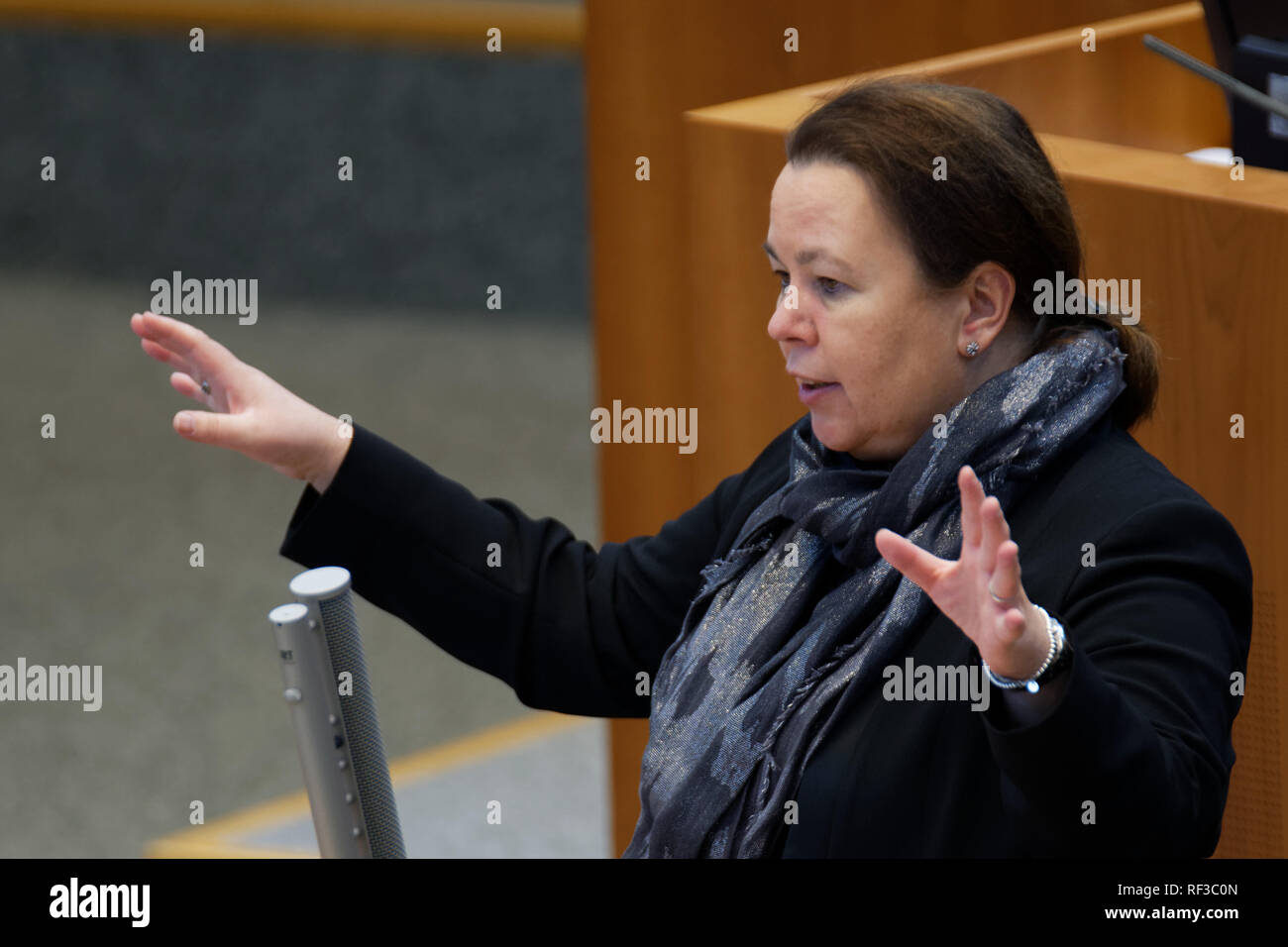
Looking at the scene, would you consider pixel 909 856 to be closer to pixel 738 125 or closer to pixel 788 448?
pixel 788 448

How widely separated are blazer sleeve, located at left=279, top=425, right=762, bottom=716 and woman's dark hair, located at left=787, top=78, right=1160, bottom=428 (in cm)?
36

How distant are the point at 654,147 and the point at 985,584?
1.64 meters

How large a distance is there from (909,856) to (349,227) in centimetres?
530

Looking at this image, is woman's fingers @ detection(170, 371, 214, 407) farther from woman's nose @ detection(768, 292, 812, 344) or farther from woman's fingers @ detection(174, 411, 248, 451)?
woman's nose @ detection(768, 292, 812, 344)

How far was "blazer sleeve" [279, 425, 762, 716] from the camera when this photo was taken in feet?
5.98

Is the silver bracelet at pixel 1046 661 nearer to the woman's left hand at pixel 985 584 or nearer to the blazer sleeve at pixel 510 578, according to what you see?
the woman's left hand at pixel 985 584

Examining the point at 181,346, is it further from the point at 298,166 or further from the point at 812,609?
the point at 298,166

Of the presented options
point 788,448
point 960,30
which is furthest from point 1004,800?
point 960,30

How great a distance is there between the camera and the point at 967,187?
5.09ft

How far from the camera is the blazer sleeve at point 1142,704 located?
1.25 metres

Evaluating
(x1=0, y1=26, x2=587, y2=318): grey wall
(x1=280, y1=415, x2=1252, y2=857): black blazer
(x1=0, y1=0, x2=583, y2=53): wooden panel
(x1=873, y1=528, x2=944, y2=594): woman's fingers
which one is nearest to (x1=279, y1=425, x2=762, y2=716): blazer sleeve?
(x1=280, y1=415, x2=1252, y2=857): black blazer

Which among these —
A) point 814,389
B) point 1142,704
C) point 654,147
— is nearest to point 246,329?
point 654,147

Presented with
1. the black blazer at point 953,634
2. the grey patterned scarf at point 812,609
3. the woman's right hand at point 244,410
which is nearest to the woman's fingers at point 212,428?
the woman's right hand at point 244,410

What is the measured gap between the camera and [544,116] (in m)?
6.20
